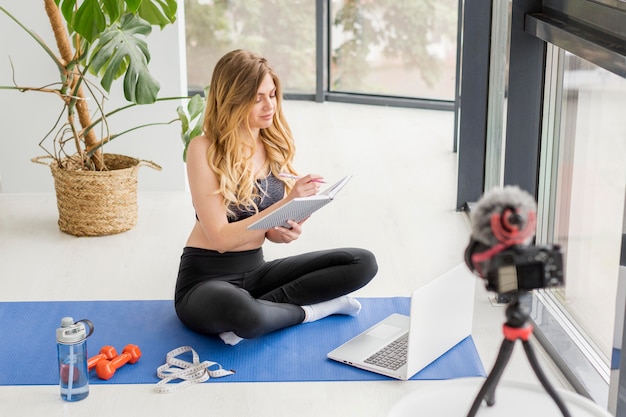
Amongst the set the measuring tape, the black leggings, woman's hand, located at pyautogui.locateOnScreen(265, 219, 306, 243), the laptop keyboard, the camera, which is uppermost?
the camera

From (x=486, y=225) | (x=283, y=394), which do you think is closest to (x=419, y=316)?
(x=283, y=394)

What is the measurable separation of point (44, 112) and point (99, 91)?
64cm

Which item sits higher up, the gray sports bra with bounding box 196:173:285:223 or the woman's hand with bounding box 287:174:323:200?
the woman's hand with bounding box 287:174:323:200

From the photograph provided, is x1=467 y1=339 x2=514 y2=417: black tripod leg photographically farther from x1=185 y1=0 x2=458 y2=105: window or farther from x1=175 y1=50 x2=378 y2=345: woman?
x1=185 y1=0 x2=458 y2=105: window

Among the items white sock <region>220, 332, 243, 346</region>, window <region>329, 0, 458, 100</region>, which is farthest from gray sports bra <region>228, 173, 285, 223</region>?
window <region>329, 0, 458, 100</region>

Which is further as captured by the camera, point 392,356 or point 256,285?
point 256,285

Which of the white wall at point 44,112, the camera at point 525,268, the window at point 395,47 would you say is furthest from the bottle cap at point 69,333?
the window at point 395,47

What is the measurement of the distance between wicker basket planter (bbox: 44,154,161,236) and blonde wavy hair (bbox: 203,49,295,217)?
3.48ft

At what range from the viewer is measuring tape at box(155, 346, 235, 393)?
7.99 ft

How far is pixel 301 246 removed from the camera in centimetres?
358

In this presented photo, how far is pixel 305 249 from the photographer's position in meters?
3.55

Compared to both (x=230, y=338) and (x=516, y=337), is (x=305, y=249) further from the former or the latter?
(x=516, y=337)

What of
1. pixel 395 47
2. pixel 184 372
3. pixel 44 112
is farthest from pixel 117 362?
pixel 395 47

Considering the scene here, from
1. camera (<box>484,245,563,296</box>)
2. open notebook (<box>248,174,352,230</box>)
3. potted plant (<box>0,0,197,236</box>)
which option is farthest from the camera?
potted plant (<box>0,0,197,236</box>)
